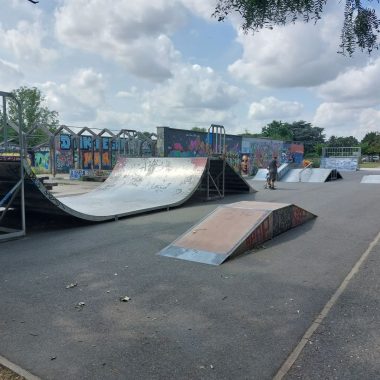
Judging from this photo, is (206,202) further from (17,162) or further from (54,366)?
(54,366)

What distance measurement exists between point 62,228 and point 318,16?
7133mm

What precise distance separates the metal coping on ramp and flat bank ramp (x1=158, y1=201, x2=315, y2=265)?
10.3ft

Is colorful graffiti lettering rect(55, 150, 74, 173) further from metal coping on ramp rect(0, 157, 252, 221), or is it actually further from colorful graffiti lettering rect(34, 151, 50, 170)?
metal coping on ramp rect(0, 157, 252, 221)

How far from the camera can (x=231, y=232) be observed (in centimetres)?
697

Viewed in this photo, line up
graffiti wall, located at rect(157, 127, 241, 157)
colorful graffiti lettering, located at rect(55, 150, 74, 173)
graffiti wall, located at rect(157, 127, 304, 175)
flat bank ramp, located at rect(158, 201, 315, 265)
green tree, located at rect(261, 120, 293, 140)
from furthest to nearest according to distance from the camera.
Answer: green tree, located at rect(261, 120, 293, 140) → colorful graffiti lettering, located at rect(55, 150, 74, 173) → graffiti wall, located at rect(157, 127, 304, 175) → graffiti wall, located at rect(157, 127, 241, 157) → flat bank ramp, located at rect(158, 201, 315, 265)

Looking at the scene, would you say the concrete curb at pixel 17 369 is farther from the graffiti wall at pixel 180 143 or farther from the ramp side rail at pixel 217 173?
the graffiti wall at pixel 180 143

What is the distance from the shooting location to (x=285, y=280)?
17.0 feet

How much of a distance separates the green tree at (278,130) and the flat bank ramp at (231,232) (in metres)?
71.6

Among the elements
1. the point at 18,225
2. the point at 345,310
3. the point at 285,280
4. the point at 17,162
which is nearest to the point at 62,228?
the point at 18,225

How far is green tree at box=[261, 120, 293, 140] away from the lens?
260 feet

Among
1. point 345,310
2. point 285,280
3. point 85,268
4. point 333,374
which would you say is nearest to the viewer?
point 333,374

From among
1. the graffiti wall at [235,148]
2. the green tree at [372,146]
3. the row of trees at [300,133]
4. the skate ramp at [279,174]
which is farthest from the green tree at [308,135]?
the skate ramp at [279,174]

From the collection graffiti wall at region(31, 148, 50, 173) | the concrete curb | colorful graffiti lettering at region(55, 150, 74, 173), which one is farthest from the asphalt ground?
graffiti wall at region(31, 148, 50, 173)

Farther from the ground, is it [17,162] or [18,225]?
[17,162]
